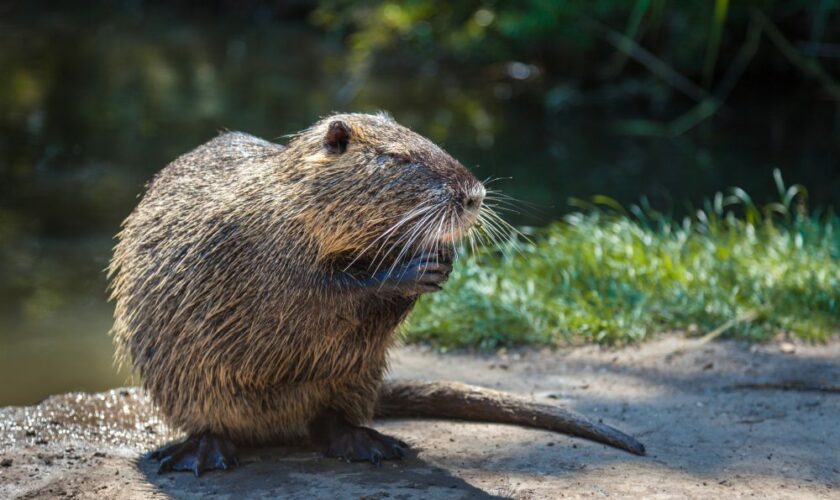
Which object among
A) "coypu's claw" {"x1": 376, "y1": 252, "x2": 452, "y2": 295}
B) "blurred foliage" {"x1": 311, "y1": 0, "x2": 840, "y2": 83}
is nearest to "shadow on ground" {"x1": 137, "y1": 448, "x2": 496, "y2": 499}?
"coypu's claw" {"x1": 376, "y1": 252, "x2": 452, "y2": 295}

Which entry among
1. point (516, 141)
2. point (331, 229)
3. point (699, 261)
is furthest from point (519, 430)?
point (516, 141)

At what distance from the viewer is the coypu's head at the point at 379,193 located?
3.40 metres

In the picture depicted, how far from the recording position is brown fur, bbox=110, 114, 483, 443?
3.49 meters

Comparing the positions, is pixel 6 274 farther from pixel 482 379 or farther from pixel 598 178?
pixel 598 178

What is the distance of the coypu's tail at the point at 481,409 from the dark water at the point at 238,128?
4.97ft

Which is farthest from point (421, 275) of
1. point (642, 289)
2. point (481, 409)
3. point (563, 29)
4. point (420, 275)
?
point (563, 29)

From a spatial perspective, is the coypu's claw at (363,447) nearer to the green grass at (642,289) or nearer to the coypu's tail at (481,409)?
the coypu's tail at (481,409)

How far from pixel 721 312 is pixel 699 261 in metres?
0.60

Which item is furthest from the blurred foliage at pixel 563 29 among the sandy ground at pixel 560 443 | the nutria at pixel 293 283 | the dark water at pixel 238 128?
the nutria at pixel 293 283

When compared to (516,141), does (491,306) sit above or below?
below

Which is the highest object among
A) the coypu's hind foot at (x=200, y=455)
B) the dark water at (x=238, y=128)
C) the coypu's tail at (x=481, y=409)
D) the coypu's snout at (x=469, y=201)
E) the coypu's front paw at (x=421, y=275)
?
the dark water at (x=238, y=128)

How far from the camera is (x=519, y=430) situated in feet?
13.1

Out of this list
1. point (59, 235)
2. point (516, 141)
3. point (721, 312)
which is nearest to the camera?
point (721, 312)

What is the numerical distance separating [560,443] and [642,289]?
176 cm
